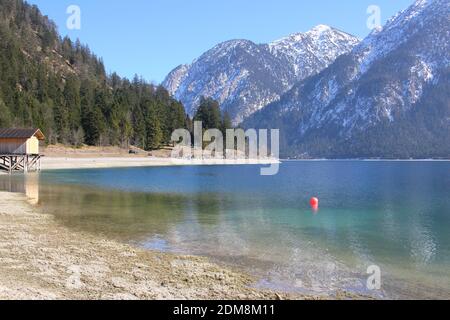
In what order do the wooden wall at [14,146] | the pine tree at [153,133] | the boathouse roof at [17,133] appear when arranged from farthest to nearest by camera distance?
the pine tree at [153,133] → the wooden wall at [14,146] → the boathouse roof at [17,133]

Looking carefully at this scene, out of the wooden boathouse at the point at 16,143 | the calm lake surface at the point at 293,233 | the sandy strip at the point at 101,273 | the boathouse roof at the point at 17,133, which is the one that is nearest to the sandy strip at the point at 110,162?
the wooden boathouse at the point at 16,143

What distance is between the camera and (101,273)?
15055 mm

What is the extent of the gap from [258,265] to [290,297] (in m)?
4.44

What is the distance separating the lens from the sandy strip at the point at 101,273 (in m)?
12.8

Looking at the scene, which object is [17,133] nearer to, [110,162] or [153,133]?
[110,162]

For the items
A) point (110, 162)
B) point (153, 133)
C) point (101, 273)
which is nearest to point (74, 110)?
point (153, 133)

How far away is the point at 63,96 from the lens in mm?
145500

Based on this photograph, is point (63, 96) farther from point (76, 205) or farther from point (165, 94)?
point (76, 205)

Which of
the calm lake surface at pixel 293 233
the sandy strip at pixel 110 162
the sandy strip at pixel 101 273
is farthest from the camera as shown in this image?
the sandy strip at pixel 110 162

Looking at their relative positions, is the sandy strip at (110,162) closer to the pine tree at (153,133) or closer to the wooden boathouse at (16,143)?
the pine tree at (153,133)

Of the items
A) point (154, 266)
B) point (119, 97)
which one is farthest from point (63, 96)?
point (154, 266)

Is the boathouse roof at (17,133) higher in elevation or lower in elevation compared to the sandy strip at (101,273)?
higher

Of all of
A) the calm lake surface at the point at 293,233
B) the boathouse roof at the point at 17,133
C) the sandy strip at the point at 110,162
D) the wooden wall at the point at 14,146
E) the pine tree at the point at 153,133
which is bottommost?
the calm lake surface at the point at 293,233

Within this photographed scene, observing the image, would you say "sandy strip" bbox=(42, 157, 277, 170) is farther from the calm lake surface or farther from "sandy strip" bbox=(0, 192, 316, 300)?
"sandy strip" bbox=(0, 192, 316, 300)
